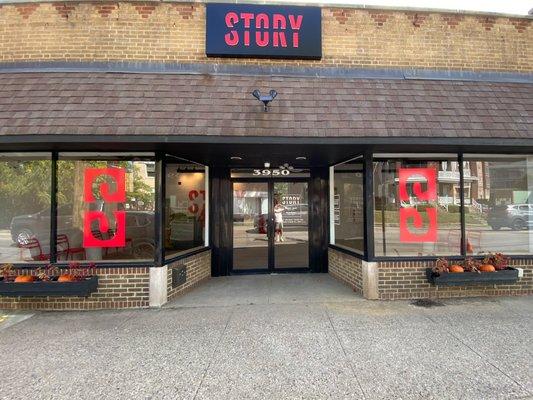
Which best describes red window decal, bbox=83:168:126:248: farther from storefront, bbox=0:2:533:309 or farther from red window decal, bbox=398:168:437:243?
red window decal, bbox=398:168:437:243

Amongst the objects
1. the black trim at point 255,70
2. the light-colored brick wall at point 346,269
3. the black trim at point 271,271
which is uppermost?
the black trim at point 255,70

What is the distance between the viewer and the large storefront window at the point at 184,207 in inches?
261

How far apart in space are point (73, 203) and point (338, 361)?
17.4 ft

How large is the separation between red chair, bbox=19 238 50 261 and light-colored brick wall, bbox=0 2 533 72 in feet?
11.7

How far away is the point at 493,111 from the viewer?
20.2ft

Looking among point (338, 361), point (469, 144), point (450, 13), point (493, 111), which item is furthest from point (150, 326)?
point (450, 13)

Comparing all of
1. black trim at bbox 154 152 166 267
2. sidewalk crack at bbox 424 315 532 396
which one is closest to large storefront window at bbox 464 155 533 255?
sidewalk crack at bbox 424 315 532 396

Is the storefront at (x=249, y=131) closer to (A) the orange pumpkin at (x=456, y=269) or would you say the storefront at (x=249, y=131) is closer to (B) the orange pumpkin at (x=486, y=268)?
(A) the orange pumpkin at (x=456, y=269)

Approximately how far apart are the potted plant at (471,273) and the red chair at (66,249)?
6445mm

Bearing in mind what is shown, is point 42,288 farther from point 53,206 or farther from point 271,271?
point 271,271

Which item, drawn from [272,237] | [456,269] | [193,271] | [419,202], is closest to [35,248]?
[193,271]

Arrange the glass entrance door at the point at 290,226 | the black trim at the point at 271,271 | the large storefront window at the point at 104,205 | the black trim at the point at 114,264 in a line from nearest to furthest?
the black trim at the point at 114,264, the large storefront window at the point at 104,205, the black trim at the point at 271,271, the glass entrance door at the point at 290,226

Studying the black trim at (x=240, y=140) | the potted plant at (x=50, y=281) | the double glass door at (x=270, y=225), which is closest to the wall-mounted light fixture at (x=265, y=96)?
the black trim at (x=240, y=140)

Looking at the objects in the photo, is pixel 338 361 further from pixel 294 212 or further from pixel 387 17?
pixel 387 17
